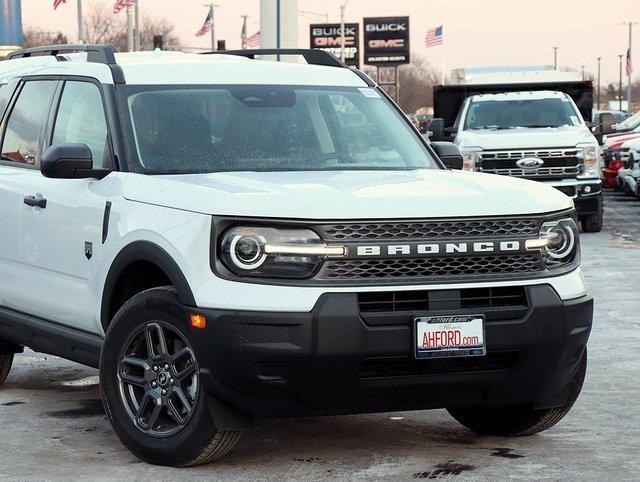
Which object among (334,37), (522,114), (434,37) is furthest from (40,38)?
(522,114)

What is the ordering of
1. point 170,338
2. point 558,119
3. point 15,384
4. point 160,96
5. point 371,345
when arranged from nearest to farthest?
point 371,345
point 170,338
point 160,96
point 15,384
point 558,119

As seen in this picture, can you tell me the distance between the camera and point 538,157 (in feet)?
63.8

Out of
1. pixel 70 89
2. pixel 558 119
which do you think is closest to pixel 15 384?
pixel 70 89

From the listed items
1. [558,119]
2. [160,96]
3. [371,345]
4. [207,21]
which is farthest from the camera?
[207,21]

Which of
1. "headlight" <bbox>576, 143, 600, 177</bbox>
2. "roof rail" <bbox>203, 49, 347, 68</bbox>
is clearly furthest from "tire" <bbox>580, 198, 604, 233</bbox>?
"roof rail" <bbox>203, 49, 347, 68</bbox>

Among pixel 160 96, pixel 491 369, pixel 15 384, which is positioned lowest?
pixel 15 384

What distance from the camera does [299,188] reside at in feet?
19.7

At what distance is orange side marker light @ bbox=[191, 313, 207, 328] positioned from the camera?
225 inches

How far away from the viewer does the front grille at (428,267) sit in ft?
18.7

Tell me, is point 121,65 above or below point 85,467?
above

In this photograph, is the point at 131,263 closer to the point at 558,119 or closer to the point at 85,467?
the point at 85,467

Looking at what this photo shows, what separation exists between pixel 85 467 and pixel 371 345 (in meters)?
1.43

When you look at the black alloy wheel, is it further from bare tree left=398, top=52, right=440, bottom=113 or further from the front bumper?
bare tree left=398, top=52, right=440, bottom=113

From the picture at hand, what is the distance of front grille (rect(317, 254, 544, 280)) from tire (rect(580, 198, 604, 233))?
44.8ft
